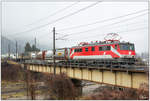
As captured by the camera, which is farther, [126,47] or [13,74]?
[13,74]

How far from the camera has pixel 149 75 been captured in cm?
1394

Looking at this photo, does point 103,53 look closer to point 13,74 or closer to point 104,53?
point 104,53

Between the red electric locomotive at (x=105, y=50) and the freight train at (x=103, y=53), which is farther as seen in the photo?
the red electric locomotive at (x=105, y=50)

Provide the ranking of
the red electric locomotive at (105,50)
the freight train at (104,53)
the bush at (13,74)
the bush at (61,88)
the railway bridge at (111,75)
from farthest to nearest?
the bush at (13,74), the bush at (61,88), the red electric locomotive at (105,50), the freight train at (104,53), the railway bridge at (111,75)

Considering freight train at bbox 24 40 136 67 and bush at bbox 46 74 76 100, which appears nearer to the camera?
freight train at bbox 24 40 136 67

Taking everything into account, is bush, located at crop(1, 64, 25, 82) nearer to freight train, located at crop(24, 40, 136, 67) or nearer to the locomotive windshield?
freight train, located at crop(24, 40, 136, 67)

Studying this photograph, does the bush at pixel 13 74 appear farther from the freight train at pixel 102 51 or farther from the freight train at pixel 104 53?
the freight train at pixel 102 51

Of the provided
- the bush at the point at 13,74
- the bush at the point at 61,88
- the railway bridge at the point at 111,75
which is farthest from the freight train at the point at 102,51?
the bush at the point at 13,74

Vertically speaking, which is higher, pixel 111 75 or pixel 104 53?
pixel 104 53

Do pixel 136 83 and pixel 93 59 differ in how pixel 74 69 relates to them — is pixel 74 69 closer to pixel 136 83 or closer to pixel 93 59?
pixel 93 59

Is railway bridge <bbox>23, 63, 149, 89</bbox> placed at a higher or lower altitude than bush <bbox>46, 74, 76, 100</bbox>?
higher

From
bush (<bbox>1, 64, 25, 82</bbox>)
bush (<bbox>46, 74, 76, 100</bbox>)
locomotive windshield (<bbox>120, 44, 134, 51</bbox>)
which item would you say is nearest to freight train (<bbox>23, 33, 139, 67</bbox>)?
→ locomotive windshield (<bbox>120, 44, 134, 51</bbox>)

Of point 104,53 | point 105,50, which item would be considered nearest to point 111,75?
point 104,53

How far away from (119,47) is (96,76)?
19.0 feet
